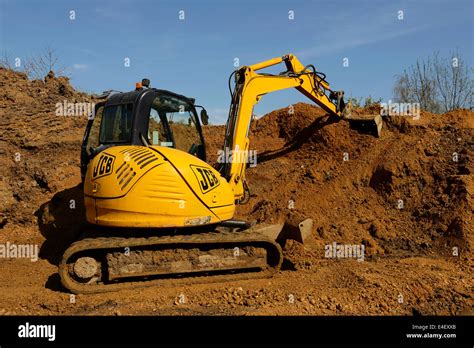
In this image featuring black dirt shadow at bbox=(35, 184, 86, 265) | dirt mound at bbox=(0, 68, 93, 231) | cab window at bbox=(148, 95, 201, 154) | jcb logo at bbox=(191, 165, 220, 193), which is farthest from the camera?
dirt mound at bbox=(0, 68, 93, 231)

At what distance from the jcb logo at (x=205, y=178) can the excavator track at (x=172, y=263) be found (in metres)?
0.64

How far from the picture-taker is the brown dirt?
4.74m

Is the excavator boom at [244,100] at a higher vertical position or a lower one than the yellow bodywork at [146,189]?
higher

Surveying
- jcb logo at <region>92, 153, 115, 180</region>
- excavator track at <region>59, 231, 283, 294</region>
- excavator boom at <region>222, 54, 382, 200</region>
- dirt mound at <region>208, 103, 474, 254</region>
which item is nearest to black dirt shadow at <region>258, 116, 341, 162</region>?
dirt mound at <region>208, 103, 474, 254</region>

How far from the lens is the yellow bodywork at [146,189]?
4.98 metres

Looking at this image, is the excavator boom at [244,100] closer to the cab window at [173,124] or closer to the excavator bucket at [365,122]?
the cab window at [173,124]

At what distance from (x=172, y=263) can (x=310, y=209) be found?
343 centimetres

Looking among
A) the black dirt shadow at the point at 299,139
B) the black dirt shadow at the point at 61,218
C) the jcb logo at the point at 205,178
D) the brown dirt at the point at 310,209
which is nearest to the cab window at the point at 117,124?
the jcb logo at the point at 205,178

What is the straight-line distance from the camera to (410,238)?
6.99 metres

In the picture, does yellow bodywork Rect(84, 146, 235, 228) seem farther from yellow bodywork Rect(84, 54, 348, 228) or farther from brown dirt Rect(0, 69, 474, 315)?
brown dirt Rect(0, 69, 474, 315)

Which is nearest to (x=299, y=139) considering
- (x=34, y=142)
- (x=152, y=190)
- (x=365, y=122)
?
(x=365, y=122)

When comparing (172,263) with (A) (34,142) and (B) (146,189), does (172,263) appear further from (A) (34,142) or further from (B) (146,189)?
(A) (34,142)

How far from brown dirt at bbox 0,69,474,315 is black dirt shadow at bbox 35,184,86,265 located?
0.08 feet

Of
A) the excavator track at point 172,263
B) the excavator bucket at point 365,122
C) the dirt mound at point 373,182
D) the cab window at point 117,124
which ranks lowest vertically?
the excavator track at point 172,263
